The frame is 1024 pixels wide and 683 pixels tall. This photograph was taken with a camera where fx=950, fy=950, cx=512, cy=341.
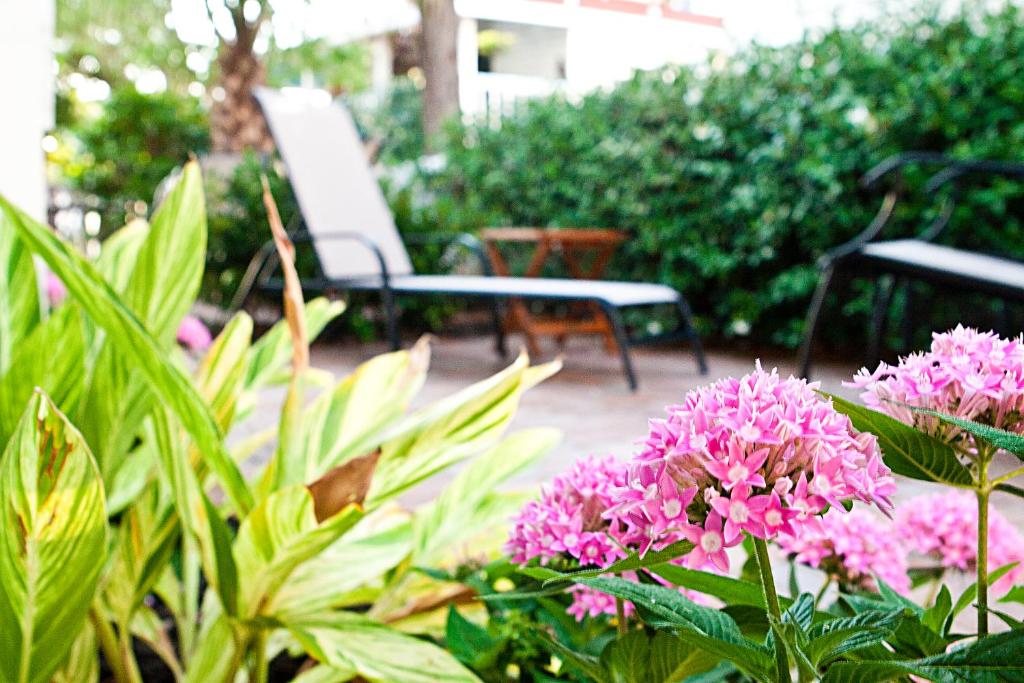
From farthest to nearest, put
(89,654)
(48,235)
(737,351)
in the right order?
(737,351)
(89,654)
(48,235)

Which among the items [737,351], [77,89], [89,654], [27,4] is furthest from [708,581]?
[77,89]

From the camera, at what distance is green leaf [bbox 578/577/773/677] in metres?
0.46

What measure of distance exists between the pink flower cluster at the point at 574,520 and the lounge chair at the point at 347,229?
11.5ft

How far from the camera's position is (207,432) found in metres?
0.85

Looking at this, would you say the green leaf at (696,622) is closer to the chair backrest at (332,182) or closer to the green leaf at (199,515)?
the green leaf at (199,515)

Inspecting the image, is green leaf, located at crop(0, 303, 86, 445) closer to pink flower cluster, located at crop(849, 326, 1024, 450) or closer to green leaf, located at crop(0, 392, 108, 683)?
green leaf, located at crop(0, 392, 108, 683)

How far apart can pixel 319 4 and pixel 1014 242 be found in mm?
7302

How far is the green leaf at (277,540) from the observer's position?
2.72ft

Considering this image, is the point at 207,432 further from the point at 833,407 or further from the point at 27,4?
the point at 27,4

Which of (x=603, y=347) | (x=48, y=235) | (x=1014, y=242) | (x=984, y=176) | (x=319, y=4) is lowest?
(x=603, y=347)

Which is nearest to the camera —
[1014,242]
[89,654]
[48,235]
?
[48,235]

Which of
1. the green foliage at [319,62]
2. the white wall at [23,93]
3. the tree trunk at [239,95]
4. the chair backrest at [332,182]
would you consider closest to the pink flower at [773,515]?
the white wall at [23,93]

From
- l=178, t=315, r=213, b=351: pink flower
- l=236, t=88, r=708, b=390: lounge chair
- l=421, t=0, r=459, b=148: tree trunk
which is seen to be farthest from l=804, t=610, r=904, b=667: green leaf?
l=421, t=0, r=459, b=148: tree trunk

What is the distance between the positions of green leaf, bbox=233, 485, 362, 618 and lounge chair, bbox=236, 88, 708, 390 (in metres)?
3.28
